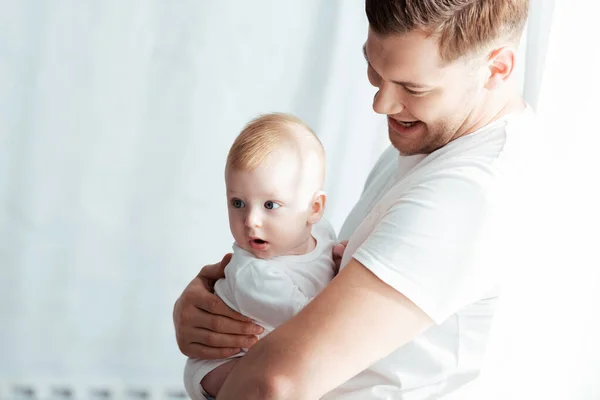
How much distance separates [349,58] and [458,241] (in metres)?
1.74

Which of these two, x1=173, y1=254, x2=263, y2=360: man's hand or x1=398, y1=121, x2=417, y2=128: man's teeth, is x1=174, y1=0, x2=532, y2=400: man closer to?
x1=398, y1=121, x2=417, y2=128: man's teeth

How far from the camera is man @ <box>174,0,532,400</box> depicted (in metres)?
1.02

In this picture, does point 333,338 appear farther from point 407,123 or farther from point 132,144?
point 132,144

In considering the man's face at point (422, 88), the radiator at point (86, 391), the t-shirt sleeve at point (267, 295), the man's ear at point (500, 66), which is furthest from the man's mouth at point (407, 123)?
the radiator at point (86, 391)

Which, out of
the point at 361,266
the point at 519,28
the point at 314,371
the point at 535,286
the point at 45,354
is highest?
the point at 519,28

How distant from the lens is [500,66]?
120cm

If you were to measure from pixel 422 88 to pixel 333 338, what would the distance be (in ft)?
1.29

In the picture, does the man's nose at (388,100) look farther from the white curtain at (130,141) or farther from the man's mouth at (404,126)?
the white curtain at (130,141)

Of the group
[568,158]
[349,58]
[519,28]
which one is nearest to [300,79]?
[349,58]

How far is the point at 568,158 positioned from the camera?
169 centimetres

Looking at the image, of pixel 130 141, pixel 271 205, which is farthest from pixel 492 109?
pixel 130 141

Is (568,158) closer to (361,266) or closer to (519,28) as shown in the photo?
(519,28)

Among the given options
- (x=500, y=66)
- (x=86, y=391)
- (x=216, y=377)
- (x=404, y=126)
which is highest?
(x=500, y=66)

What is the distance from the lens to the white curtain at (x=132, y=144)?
2.51 m
